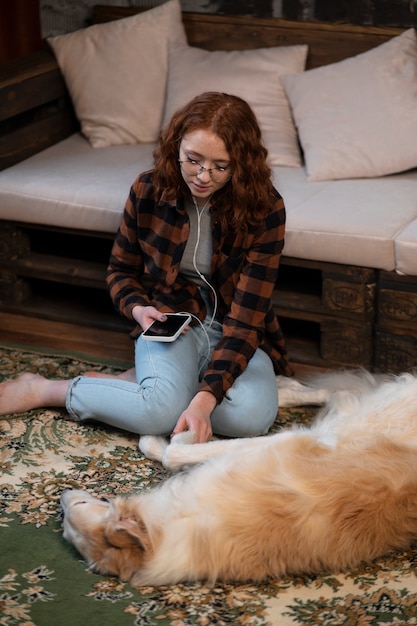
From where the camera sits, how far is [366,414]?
202 centimetres

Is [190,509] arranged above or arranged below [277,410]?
above

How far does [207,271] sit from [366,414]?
0.58 m

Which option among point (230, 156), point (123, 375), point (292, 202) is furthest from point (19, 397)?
point (292, 202)

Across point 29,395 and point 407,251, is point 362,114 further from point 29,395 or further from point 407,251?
point 29,395

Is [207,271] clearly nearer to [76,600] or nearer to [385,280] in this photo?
[385,280]

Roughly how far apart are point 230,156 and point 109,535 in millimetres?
863

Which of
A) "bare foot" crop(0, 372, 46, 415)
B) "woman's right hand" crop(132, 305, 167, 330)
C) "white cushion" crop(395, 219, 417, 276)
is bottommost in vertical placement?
"bare foot" crop(0, 372, 46, 415)

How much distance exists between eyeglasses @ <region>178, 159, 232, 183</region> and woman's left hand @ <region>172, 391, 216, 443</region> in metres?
0.50

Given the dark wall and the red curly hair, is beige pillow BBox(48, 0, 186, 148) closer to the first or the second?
the dark wall

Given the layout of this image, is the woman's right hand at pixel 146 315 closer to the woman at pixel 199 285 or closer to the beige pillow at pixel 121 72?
the woman at pixel 199 285

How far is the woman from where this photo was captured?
6.93 feet

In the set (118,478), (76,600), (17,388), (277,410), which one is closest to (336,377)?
(277,410)

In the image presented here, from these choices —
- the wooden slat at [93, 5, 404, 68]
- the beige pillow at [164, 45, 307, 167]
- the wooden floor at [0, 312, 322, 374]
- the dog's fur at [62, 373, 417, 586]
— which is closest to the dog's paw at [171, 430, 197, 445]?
the dog's fur at [62, 373, 417, 586]

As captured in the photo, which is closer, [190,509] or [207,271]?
[190,509]
